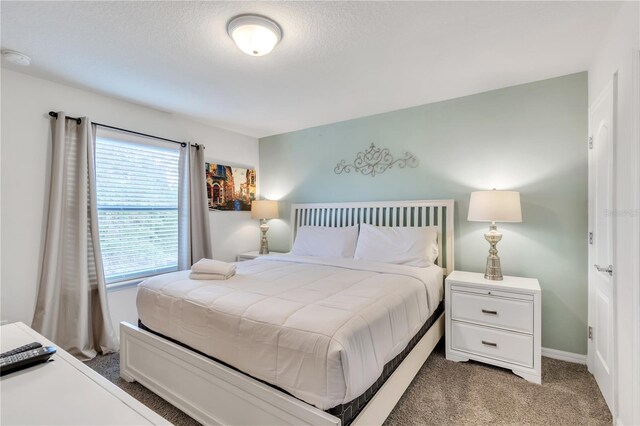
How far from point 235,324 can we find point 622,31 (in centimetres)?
270

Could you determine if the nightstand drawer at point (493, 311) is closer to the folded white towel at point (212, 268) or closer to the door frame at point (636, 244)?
the door frame at point (636, 244)

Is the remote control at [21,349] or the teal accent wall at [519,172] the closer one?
the remote control at [21,349]

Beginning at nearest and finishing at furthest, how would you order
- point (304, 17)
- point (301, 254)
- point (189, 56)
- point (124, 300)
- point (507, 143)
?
point (304, 17) → point (189, 56) → point (507, 143) → point (124, 300) → point (301, 254)

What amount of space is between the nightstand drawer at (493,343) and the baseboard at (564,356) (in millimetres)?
573

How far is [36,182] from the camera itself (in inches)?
96.4

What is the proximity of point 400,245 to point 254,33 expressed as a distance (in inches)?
84.5

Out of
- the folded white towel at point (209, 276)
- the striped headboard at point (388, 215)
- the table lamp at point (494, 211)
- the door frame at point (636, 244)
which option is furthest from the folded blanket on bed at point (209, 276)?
the door frame at point (636, 244)

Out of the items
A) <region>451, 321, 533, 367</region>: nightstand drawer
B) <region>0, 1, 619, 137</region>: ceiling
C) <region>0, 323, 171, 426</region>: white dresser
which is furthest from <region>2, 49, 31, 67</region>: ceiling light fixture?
<region>451, 321, 533, 367</region>: nightstand drawer

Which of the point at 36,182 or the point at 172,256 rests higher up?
the point at 36,182

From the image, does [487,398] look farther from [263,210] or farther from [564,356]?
[263,210]

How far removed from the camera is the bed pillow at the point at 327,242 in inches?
127

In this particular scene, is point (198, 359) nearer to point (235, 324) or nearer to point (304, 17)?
point (235, 324)

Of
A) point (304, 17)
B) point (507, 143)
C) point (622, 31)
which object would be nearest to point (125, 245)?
point (304, 17)

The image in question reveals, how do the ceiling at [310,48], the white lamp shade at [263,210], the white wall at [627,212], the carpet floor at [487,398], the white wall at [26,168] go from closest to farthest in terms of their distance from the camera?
the white wall at [627,212], the ceiling at [310,48], the carpet floor at [487,398], the white wall at [26,168], the white lamp shade at [263,210]
